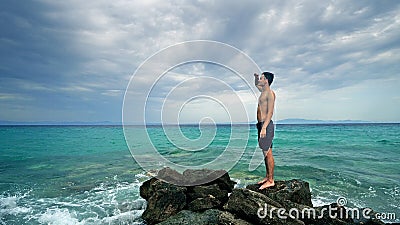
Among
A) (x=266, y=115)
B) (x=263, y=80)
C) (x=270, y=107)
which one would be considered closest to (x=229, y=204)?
(x=266, y=115)

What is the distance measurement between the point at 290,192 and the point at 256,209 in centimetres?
133

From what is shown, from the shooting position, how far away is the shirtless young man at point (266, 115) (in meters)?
5.68

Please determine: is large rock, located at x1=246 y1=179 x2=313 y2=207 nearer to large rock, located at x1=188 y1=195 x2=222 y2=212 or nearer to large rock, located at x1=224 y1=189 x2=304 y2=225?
large rock, located at x1=224 y1=189 x2=304 y2=225

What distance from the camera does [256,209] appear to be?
15.1ft

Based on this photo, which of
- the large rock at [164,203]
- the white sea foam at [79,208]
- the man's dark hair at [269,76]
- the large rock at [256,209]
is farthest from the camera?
the white sea foam at [79,208]

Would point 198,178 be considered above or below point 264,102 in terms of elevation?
below

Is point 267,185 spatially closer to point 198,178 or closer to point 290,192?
point 290,192

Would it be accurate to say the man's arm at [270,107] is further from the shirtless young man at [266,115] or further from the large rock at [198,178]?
the large rock at [198,178]

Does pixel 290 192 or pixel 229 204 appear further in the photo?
pixel 290 192

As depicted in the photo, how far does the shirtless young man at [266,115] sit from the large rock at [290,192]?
17cm

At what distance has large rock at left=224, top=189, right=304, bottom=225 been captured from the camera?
4.45m

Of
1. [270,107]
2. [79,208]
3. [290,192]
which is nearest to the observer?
[290,192]

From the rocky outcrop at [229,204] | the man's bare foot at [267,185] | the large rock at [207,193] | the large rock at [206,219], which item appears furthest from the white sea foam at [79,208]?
the man's bare foot at [267,185]

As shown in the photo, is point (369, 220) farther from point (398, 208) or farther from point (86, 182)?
point (86, 182)
